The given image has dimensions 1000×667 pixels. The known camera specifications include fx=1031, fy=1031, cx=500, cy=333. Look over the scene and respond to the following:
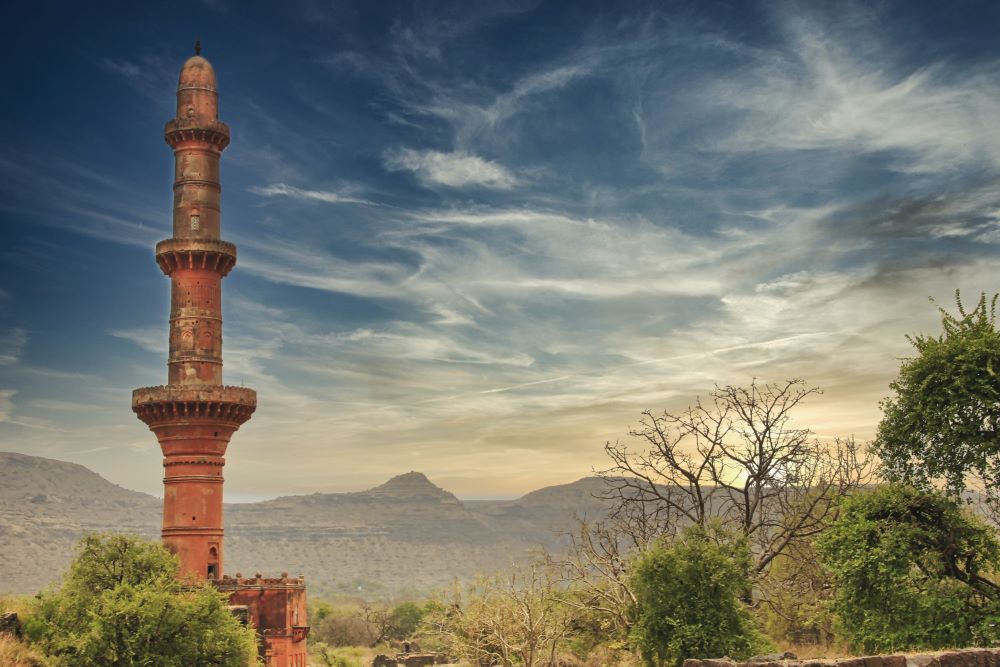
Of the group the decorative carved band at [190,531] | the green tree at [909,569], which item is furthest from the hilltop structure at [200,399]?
the green tree at [909,569]

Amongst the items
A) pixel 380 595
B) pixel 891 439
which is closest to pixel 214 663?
pixel 891 439

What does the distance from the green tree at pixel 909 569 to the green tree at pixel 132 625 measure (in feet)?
62.3

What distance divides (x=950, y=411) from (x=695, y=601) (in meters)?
7.60

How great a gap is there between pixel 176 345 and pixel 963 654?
36787 mm

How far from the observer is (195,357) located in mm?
44438

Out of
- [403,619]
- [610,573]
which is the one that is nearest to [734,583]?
[610,573]

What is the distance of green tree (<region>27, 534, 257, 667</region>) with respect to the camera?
1216 inches

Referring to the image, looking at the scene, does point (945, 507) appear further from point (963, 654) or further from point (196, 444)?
point (196, 444)

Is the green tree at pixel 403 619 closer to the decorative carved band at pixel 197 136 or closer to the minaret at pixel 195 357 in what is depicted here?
the minaret at pixel 195 357

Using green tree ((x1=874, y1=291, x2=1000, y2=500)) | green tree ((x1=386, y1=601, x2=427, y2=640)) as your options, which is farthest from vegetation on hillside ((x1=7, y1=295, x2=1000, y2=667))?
green tree ((x1=386, y1=601, x2=427, y2=640))

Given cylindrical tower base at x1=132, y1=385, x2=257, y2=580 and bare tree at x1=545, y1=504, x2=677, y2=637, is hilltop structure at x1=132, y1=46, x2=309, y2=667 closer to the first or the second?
cylindrical tower base at x1=132, y1=385, x2=257, y2=580

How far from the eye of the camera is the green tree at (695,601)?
25.3 metres

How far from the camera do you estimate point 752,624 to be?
26.2 metres

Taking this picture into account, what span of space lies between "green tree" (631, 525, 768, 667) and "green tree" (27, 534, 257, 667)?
45.9 ft
